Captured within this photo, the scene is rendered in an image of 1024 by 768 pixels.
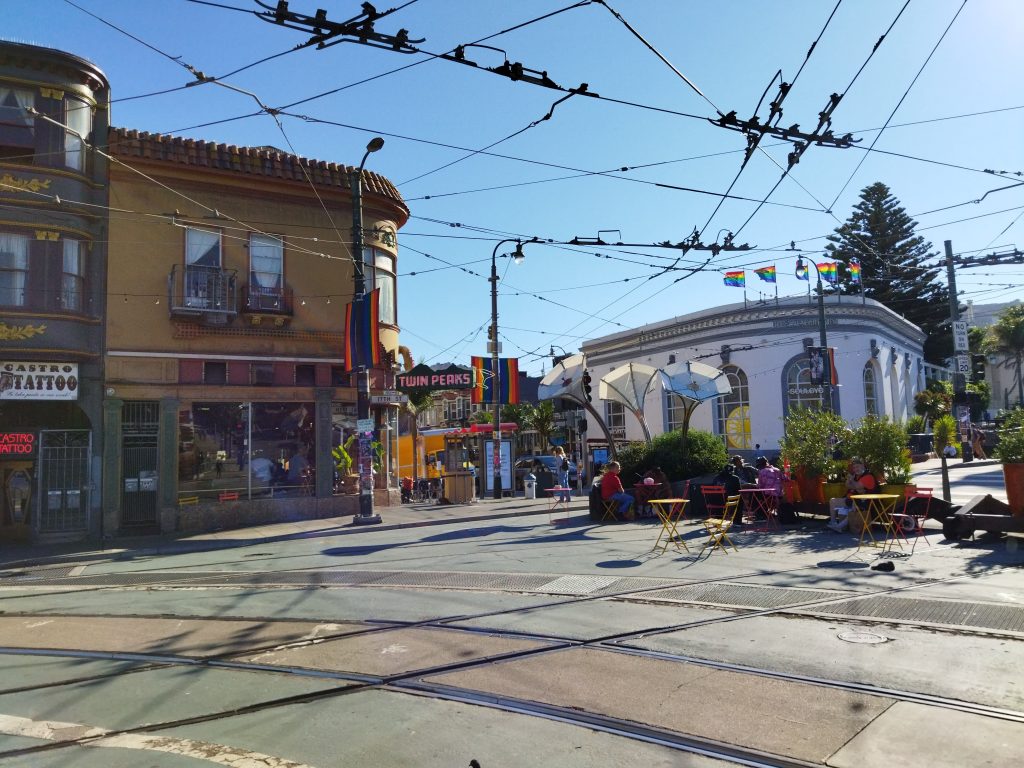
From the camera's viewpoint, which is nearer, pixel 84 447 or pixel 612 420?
pixel 84 447

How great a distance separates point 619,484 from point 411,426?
1782cm

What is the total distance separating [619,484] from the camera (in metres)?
17.7

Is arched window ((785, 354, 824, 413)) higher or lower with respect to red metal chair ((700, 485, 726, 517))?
higher

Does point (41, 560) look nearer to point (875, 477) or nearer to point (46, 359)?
point (46, 359)

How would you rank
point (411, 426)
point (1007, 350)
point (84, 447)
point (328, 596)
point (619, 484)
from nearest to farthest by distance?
1. point (328, 596)
2. point (619, 484)
3. point (84, 447)
4. point (411, 426)
5. point (1007, 350)

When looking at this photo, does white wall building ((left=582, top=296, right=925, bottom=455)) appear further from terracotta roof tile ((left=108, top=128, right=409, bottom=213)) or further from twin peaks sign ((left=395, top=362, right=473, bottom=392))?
terracotta roof tile ((left=108, top=128, right=409, bottom=213))

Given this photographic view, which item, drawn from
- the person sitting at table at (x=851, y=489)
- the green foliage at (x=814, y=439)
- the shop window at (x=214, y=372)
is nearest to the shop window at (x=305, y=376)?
the shop window at (x=214, y=372)

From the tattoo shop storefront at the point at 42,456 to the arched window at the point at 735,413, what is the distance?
2921 centimetres

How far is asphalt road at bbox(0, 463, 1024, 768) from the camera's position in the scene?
475 centimetres

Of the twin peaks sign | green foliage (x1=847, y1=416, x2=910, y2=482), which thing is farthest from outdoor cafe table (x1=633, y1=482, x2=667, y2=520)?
the twin peaks sign

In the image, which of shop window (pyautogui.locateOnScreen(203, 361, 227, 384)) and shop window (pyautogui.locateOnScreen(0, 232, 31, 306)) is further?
shop window (pyautogui.locateOnScreen(203, 361, 227, 384))

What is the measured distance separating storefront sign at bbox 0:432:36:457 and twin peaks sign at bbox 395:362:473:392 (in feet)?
33.2

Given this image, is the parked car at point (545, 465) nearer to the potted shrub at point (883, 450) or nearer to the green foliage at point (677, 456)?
the green foliage at point (677, 456)

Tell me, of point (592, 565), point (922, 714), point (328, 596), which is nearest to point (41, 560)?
point (328, 596)
